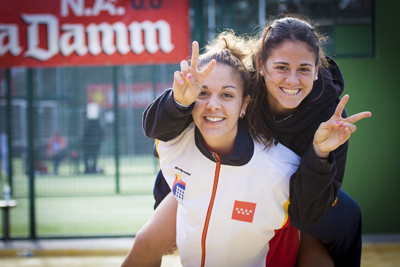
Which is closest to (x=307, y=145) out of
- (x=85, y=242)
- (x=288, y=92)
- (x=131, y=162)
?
(x=288, y=92)

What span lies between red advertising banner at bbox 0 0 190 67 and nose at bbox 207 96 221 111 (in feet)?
8.30

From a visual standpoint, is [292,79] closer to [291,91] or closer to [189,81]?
[291,91]

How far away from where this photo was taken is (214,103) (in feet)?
6.20

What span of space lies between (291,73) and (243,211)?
2.59 ft

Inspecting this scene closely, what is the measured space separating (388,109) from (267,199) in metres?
3.07

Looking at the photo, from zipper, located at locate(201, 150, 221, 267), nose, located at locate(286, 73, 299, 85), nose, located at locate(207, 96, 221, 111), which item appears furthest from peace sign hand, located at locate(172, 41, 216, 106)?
nose, located at locate(286, 73, 299, 85)

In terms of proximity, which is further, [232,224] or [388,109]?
[388,109]

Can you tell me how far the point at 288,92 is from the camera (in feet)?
6.61

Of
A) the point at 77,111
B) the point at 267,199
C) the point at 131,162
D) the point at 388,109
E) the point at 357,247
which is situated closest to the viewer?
the point at 267,199

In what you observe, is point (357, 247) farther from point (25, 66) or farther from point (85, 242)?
point (25, 66)

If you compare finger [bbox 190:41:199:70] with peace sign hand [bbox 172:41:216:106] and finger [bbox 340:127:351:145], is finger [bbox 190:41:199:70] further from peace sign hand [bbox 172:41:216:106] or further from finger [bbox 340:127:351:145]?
finger [bbox 340:127:351:145]

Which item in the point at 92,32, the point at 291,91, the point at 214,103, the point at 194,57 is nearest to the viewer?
the point at 194,57

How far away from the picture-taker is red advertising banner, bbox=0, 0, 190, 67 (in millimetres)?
4309

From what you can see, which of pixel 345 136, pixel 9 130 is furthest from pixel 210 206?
pixel 9 130
